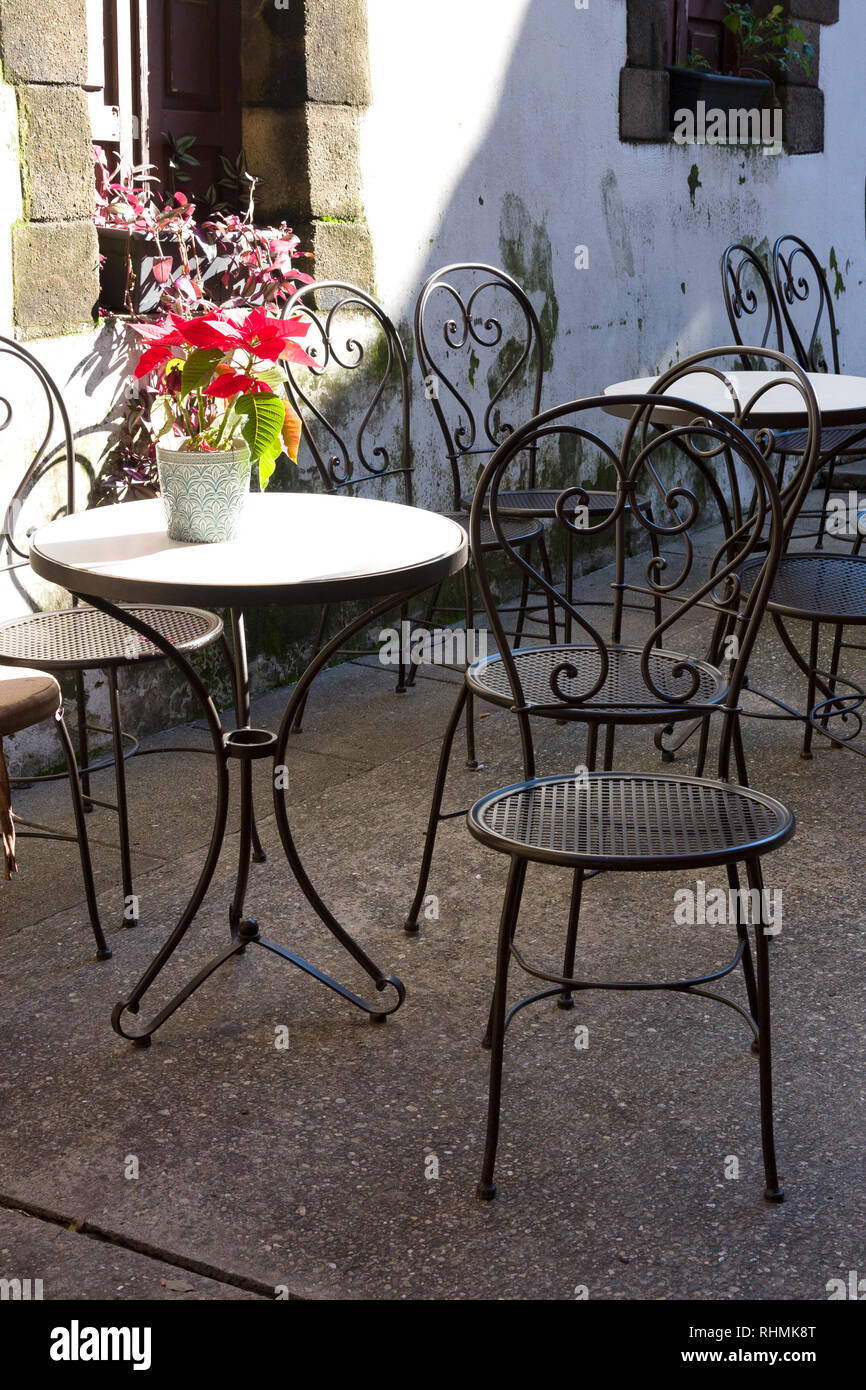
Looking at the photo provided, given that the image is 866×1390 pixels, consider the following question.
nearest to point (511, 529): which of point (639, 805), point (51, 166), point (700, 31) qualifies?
point (51, 166)

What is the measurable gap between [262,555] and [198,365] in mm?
308

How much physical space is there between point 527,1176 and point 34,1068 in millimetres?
809

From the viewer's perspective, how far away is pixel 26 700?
2.55 m

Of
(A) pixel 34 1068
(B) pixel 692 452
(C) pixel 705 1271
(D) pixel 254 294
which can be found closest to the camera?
(C) pixel 705 1271

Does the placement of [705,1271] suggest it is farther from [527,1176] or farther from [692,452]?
[692,452]

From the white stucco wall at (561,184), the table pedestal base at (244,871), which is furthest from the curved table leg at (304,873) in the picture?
the white stucco wall at (561,184)

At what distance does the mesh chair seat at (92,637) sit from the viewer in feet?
8.99

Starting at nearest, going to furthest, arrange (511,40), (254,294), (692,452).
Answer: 1. (692,452)
2. (254,294)
3. (511,40)

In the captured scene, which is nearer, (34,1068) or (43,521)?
(34,1068)

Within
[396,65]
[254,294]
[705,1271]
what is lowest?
[705,1271]

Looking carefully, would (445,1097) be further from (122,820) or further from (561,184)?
(561,184)

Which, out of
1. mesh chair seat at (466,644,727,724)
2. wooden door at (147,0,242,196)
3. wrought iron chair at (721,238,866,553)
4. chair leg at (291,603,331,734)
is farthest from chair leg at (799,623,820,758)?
wooden door at (147,0,242,196)

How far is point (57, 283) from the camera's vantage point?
342 centimetres

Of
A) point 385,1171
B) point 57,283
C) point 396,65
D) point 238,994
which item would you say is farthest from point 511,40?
point 385,1171
